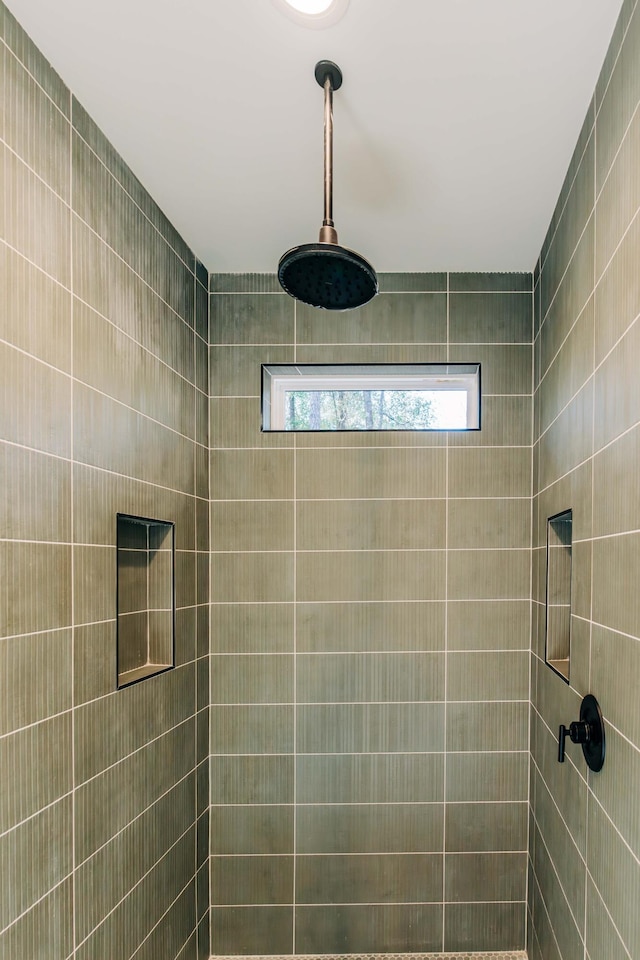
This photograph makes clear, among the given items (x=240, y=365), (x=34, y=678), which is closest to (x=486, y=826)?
(x=34, y=678)

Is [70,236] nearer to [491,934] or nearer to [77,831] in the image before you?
[77,831]

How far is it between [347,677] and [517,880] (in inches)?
37.3

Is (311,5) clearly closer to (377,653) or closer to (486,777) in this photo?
(377,653)

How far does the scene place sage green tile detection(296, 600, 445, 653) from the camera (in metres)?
2.35

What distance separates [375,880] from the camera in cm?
233

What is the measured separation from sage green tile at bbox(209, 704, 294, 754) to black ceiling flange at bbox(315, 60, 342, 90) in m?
1.96

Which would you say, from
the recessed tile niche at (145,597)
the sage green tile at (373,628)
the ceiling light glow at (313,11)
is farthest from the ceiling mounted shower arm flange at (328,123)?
the sage green tile at (373,628)

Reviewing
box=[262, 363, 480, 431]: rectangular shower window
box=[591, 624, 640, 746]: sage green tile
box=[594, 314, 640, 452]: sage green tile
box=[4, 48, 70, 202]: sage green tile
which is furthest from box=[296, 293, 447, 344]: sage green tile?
box=[591, 624, 640, 746]: sage green tile

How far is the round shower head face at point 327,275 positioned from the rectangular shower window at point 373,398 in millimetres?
994

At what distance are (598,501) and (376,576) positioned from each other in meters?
1.09

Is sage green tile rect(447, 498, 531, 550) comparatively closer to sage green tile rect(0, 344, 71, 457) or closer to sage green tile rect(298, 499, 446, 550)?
sage green tile rect(298, 499, 446, 550)

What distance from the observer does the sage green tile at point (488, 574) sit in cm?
236

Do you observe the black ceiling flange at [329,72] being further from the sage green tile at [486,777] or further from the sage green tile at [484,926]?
the sage green tile at [484,926]

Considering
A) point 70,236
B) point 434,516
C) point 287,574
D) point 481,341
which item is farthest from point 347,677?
point 70,236
